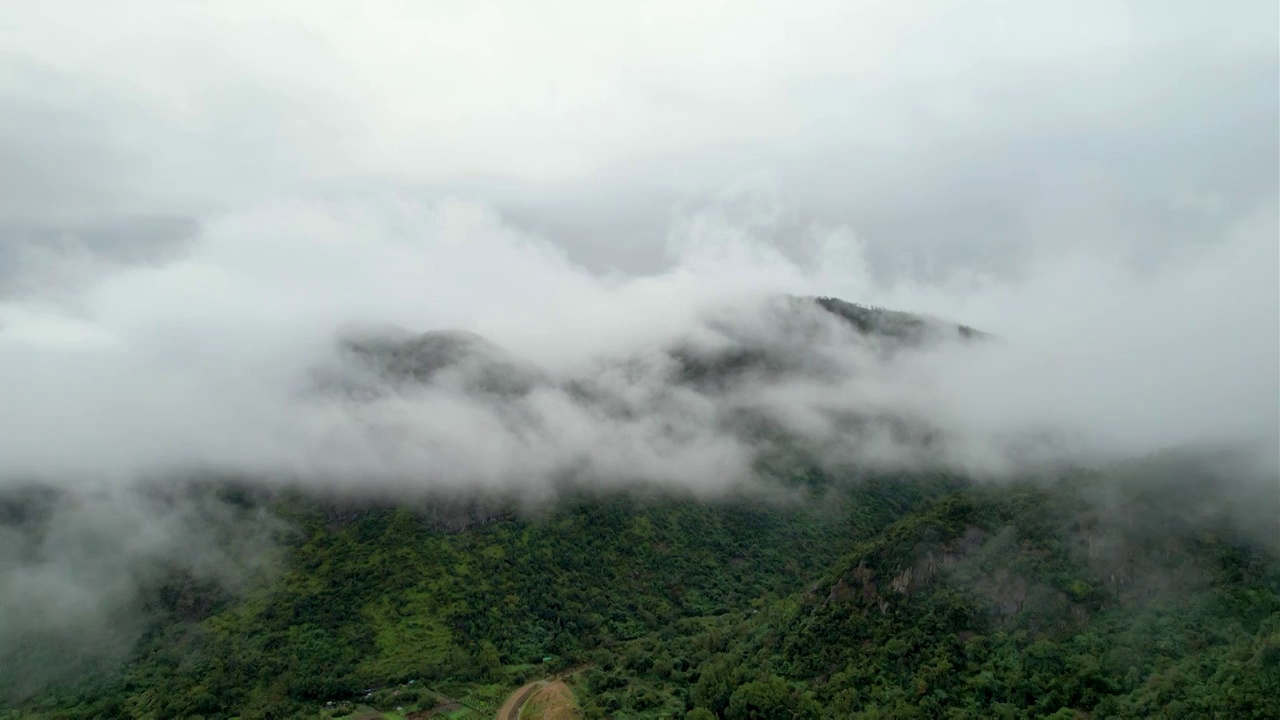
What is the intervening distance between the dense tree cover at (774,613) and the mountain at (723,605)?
38 centimetres

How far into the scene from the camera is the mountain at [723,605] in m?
76.4

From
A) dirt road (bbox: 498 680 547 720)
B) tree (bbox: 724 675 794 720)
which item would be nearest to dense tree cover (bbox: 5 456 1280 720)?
tree (bbox: 724 675 794 720)

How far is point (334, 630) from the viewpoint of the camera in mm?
133250

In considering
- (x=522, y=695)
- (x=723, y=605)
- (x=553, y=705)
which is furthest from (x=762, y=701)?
(x=723, y=605)

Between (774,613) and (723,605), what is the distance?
38.0 m

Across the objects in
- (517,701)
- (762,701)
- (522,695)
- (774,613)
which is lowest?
(517,701)

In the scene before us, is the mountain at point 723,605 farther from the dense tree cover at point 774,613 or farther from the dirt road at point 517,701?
the dirt road at point 517,701

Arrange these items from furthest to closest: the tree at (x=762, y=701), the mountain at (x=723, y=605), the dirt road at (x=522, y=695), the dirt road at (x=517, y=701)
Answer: the dirt road at (x=522, y=695) < the dirt road at (x=517, y=701) < the tree at (x=762, y=701) < the mountain at (x=723, y=605)

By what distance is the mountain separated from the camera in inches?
3007

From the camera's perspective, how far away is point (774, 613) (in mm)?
118312

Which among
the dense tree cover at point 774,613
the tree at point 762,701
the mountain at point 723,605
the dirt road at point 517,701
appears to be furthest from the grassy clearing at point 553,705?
the tree at point 762,701

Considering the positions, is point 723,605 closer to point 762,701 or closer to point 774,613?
point 774,613

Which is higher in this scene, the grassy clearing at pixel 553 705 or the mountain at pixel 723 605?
the mountain at pixel 723 605

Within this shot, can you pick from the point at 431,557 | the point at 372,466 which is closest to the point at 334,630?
the point at 431,557
